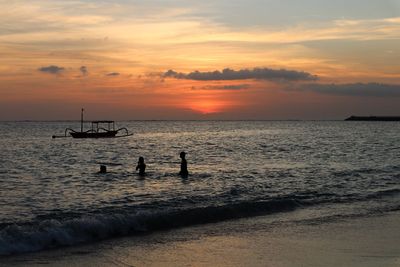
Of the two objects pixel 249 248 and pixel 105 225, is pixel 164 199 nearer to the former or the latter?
pixel 105 225

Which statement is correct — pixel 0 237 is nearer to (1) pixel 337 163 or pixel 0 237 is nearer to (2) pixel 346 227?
(2) pixel 346 227

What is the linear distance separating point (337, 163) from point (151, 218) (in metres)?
30.5

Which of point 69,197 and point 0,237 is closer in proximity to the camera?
point 0,237

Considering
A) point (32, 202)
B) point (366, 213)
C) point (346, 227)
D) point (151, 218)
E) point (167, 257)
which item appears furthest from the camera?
point (32, 202)

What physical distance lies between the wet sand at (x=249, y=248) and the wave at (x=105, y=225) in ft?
2.43

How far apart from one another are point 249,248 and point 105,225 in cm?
511

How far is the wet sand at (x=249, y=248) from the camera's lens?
11.5 metres

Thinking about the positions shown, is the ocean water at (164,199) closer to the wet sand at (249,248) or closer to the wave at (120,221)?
the wave at (120,221)

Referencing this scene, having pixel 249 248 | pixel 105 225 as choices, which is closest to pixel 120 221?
pixel 105 225

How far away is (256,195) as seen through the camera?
24.6 metres

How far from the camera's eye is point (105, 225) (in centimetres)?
1576

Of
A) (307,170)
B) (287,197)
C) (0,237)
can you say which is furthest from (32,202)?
(307,170)

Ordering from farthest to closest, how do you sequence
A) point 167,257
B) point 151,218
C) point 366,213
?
1. point 366,213
2. point 151,218
3. point 167,257

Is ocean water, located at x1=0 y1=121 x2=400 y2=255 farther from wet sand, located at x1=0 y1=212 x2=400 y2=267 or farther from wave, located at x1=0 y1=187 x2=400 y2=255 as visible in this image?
wet sand, located at x1=0 y1=212 x2=400 y2=267
